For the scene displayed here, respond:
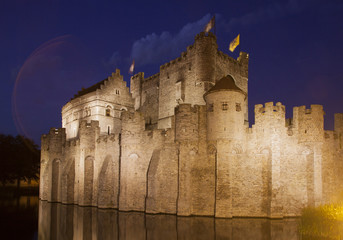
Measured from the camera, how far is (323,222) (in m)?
18.8

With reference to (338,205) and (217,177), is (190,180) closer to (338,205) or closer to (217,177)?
(217,177)

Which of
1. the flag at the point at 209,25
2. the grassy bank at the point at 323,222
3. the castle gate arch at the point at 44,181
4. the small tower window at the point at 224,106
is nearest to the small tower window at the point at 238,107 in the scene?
the small tower window at the point at 224,106

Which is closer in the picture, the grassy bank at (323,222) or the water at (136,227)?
the grassy bank at (323,222)

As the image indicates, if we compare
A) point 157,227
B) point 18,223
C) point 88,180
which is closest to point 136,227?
point 157,227

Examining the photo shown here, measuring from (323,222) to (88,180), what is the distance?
21169mm

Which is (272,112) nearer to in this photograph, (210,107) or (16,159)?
(210,107)

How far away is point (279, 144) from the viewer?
23.0 m

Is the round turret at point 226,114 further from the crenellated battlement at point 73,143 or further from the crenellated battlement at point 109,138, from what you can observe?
the crenellated battlement at point 73,143

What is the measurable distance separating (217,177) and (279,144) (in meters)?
5.19

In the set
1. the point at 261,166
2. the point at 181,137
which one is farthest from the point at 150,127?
the point at 261,166

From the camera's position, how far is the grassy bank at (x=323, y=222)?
16562mm

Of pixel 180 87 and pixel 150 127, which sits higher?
pixel 180 87

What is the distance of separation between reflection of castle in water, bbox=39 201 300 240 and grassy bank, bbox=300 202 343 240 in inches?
28.2

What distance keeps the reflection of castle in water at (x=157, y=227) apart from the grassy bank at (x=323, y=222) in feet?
2.35
